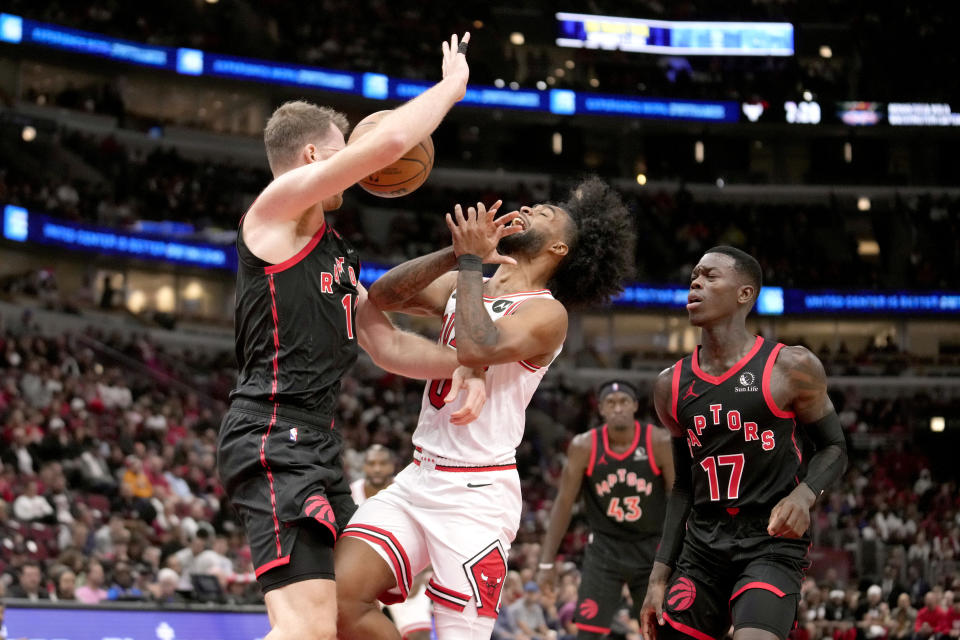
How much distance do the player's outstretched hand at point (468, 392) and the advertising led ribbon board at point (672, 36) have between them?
116 ft

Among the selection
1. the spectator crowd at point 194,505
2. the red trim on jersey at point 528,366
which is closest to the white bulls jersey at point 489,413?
the red trim on jersey at point 528,366

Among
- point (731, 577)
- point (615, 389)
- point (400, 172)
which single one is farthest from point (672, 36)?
point (400, 172)

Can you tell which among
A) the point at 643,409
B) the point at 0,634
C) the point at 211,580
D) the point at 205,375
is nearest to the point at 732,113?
the point at 643,409

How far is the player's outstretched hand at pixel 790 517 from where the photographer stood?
5230mm

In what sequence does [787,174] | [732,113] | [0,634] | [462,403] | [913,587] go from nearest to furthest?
[462,403] < [0,634] < [913,587] < [732,113] < [787,174]

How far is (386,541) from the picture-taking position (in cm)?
481

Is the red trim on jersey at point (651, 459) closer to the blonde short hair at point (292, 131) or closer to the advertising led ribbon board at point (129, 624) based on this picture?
the advertising led ribbon board at point (129, 624)

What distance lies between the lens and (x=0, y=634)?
28.5ft

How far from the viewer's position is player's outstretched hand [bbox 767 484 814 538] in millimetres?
5230

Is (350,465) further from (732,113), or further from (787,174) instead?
(787,174)

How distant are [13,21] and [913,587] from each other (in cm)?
2424

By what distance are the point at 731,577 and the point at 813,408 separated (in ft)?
2.98

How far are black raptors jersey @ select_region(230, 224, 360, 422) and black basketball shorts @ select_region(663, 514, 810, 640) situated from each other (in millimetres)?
2050

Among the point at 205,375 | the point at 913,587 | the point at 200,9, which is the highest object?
the point at 200,9
